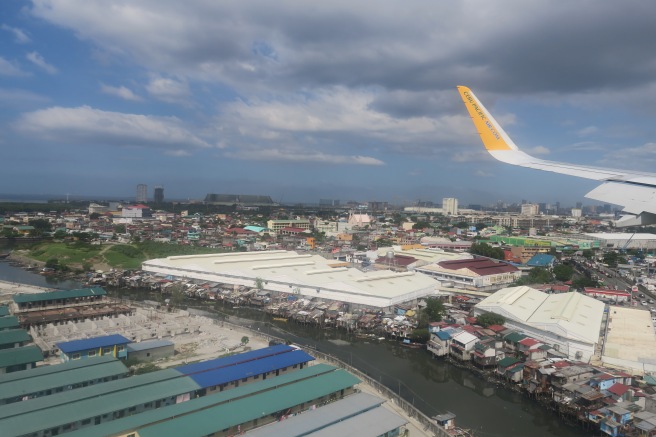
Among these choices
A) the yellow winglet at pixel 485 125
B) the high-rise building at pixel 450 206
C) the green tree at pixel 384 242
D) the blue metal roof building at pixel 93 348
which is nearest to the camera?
the yellow winglet at pixel 485 125

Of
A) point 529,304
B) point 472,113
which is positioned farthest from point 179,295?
point 472,113

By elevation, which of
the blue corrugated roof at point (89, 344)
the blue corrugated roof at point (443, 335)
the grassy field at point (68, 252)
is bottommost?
the grassy field at point (68, 252)

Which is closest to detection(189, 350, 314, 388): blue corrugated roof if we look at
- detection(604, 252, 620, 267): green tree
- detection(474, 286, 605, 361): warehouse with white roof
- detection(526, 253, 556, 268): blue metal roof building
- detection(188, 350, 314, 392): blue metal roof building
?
detection(188, 350, 314, 392): blue metal roof building

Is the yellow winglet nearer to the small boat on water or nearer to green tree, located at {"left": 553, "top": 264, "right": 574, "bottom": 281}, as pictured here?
the small boat on water

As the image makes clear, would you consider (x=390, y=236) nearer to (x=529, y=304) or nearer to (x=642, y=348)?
(x=529, y=304)

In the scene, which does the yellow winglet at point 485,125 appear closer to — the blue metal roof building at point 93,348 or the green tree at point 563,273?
the blue metal roof building at point 93,348

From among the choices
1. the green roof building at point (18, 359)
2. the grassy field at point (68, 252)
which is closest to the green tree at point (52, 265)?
the grassy field at point (68, 252)

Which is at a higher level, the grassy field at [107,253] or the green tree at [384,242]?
the green tree at [384,242]
